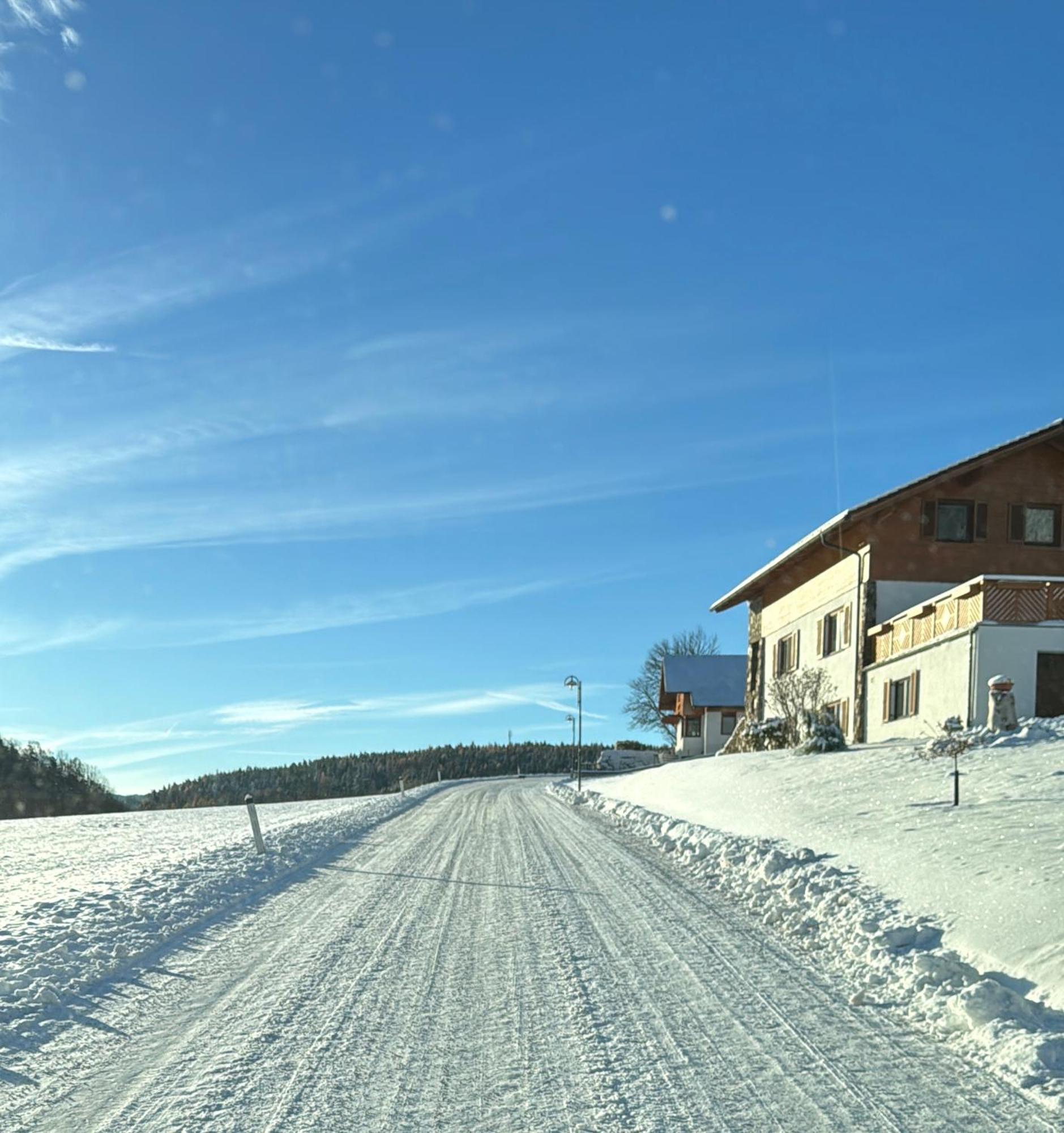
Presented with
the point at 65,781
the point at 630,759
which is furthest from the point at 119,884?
the point at 630,759

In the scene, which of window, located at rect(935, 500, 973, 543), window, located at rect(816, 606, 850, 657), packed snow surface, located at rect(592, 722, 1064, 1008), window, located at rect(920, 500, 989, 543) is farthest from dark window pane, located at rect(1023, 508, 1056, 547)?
packed snow surface, located at rect(592, 722, 1064, 1008)

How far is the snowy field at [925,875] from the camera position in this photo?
671 cm

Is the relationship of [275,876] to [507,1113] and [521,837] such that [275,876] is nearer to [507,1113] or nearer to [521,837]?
[521,837]

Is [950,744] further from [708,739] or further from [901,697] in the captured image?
[708,739]

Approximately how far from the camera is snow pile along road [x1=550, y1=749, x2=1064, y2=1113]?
Answer: 19.6 feet

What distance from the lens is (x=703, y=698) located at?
63500 millimetres

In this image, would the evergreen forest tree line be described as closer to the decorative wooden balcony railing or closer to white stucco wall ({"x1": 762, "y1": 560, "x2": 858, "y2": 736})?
white stucco wall ({"x1": 762, "y1": 560, "x2": 858, "y2": 736})

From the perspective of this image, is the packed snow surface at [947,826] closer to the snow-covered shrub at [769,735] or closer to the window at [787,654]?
the snow-covered shrub at [769,735]

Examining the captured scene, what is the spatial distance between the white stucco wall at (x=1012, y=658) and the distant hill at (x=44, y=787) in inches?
1622

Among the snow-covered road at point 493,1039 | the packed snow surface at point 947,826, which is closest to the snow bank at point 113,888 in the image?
the snow-covered road at point 493,1039

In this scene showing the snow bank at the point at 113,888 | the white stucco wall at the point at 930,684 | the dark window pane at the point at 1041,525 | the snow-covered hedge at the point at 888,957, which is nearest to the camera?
the snow-covered hedge at the point at 888,957

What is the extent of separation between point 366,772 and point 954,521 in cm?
5718

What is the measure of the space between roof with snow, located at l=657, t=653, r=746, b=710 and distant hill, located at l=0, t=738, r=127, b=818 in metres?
32.2

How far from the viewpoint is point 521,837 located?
62.0 feet
